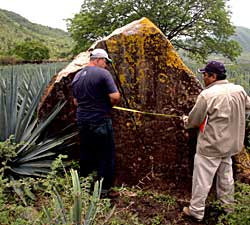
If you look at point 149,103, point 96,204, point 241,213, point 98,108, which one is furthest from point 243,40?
point 96,204

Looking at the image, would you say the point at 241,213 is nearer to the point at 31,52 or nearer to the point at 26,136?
the point at 26,136

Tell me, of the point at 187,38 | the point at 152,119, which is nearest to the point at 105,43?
the point at 152,119

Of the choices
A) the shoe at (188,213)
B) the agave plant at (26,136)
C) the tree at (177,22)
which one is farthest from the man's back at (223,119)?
the tree at (177,22)

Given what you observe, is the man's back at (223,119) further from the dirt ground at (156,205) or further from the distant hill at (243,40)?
the distant hill at (243,40)

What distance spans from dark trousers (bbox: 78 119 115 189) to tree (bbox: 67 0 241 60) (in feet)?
91.6

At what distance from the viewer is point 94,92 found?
14.0 ft

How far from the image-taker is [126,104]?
4.88 m

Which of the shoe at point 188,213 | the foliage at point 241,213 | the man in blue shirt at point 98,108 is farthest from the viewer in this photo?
the man in blue shirt at point 98,108

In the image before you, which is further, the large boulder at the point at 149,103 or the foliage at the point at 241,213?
the large boulder at the point at 149,103

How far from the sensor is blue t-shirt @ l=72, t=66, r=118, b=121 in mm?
4195

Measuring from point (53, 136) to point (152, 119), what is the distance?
1.27m

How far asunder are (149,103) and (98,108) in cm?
81

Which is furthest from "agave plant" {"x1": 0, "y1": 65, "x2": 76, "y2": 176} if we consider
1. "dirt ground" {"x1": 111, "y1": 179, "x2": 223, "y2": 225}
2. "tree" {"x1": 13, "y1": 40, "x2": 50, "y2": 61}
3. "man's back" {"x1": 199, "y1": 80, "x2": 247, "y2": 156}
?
"tree" {"x1": 13, "y1": 40, "x2": 50, "y2": 61}

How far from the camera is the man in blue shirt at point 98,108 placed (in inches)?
166
